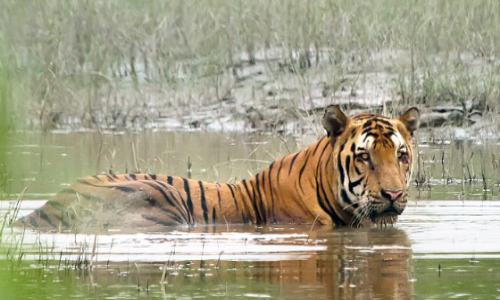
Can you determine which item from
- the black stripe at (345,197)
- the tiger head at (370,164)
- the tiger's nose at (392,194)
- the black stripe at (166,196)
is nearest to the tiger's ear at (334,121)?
the tiger head at (370,164)

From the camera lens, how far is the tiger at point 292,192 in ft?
21.4

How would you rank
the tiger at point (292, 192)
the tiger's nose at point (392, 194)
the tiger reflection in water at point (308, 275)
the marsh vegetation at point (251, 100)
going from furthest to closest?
the tiger at point (292, 192)
the tiger's nose at point (392, 194)
the marsh vegetation at point (251, 100)
the tiger reflection in water at point (308, 275)

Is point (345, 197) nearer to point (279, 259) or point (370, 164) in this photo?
point (370, 164)

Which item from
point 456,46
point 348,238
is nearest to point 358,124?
point 348,238

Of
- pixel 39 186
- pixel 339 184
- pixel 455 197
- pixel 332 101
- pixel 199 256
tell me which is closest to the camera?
pixel 199 256

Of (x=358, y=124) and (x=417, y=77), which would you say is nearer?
(x=358, y=124)

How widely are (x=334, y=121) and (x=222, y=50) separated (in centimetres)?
1010

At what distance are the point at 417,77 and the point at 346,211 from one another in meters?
7.92

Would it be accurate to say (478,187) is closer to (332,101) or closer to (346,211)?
(346,211)

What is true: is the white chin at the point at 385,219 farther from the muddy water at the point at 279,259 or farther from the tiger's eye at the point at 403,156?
the tiger's eye at the point at 403,156

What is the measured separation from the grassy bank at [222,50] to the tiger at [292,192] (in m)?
7.30

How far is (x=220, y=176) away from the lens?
965cm

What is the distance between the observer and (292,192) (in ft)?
22.6

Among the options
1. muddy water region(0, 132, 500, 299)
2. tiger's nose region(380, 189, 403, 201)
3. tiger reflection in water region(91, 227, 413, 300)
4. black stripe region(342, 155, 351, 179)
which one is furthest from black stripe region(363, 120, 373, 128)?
tiger reflection in water region(91, 227, 413, 300)
